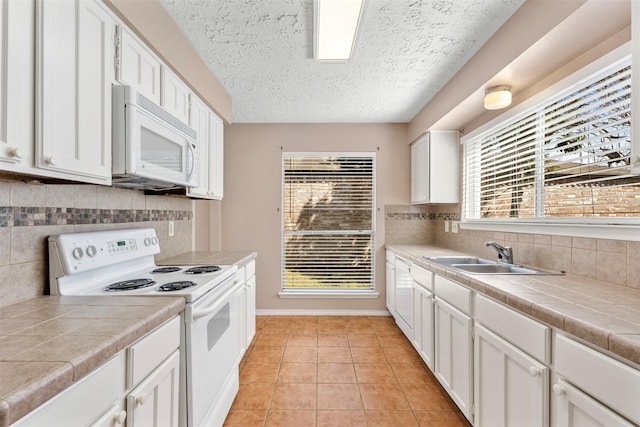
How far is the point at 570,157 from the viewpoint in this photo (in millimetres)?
1781

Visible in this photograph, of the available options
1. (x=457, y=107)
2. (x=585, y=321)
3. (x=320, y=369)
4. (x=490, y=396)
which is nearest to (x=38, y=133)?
(x=585, y=321)

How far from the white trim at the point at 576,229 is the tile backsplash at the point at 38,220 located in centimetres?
260

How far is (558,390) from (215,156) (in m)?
2.69

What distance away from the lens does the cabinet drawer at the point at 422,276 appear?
230cm

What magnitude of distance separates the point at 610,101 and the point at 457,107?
1090mm

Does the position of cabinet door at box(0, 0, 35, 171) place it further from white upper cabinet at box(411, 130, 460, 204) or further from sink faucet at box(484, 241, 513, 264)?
white upper cabinet at box(411, 130, 460, 204)

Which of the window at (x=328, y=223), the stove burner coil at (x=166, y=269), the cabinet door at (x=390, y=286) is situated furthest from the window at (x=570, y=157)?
the stove burner coil at (x=166, y=269)

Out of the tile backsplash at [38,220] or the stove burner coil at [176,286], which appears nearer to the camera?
the tile backsplash at [38,220]

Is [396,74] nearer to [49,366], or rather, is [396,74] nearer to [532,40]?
[532,40]

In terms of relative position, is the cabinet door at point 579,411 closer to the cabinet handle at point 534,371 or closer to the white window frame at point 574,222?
the cabinet handle at point 534,371

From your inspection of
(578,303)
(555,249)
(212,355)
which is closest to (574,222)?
(555,249)

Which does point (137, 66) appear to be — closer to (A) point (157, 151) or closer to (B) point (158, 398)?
(A) point (157, 151)

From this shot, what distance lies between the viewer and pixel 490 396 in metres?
1.51

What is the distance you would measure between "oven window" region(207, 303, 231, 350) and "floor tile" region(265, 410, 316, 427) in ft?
2.11
